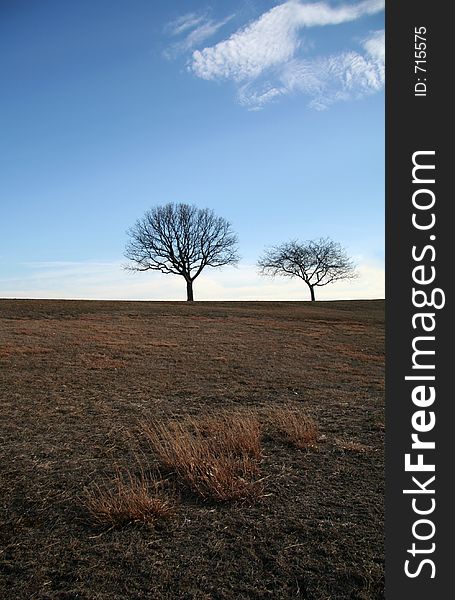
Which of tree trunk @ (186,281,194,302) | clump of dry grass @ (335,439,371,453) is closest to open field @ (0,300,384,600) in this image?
clump of dry grass @ (335,439,371,453)

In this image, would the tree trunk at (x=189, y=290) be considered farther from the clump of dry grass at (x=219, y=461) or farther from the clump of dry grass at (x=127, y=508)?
the clump of dry grass at (x=127, y=508)

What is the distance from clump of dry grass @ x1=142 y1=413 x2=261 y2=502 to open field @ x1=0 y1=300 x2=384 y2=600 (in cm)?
8

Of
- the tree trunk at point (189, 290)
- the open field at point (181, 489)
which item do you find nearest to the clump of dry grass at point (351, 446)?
the open field at point (181, 489)

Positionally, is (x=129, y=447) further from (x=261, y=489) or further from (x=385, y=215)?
(x=385, y=215)

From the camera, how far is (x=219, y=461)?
517 centimetres

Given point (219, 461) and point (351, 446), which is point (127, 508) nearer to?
point (219, 461)

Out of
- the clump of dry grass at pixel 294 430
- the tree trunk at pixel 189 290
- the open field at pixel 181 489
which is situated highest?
the tree trunk at pixel 189 290

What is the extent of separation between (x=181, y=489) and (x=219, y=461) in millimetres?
596

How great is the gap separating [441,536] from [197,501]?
2569mm

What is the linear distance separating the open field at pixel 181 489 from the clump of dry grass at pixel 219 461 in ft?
0.27

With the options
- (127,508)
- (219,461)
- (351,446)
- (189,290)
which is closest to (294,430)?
(351,446)

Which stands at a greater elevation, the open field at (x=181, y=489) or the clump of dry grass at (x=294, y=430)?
the clump of dry grass at (x=294, y=430)

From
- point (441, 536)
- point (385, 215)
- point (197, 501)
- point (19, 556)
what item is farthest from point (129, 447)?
point (385, 215)

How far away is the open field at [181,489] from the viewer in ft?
10.8
